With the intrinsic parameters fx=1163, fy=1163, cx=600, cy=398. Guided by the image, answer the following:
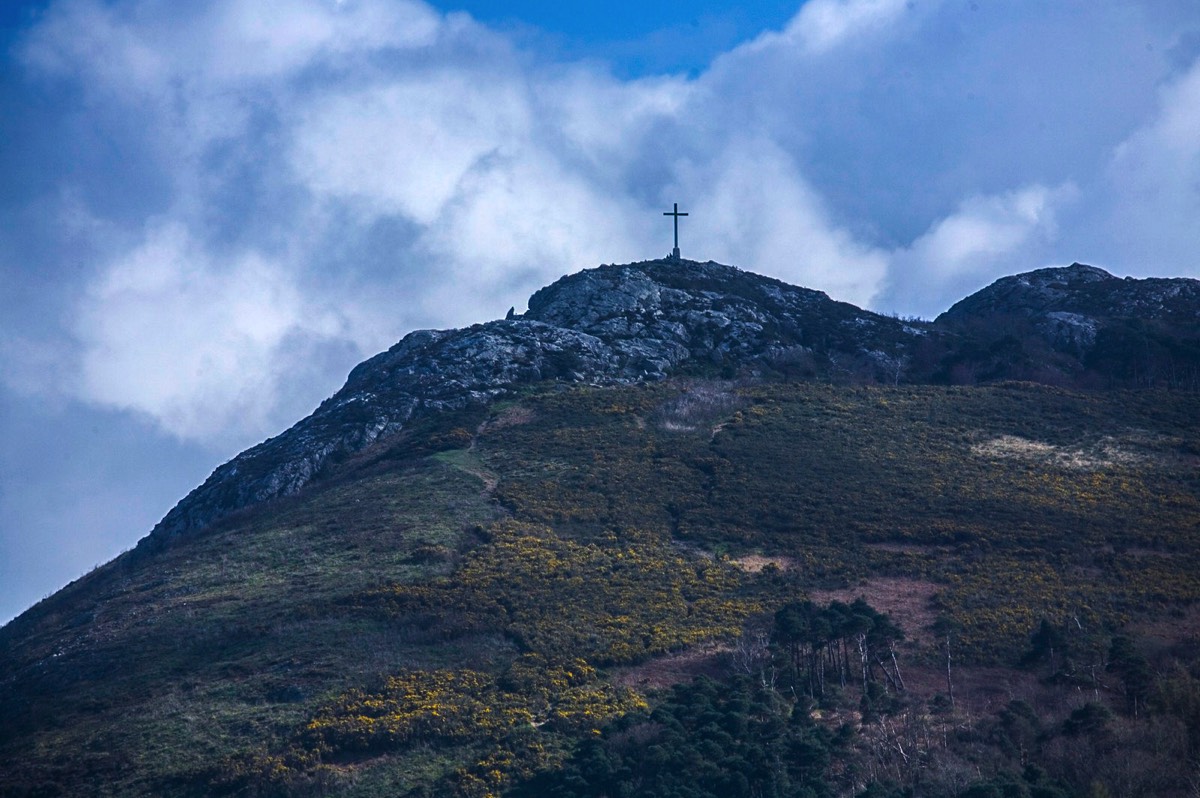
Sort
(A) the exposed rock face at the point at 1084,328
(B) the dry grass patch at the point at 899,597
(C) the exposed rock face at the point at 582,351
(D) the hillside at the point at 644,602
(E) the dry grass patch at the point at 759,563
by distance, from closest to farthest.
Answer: (D) the hillside at the point at 644,602 < (B) the dry grass patch at the point at 899,597 < (E) the dry grass patch at the point at 759,563 < (C) the exposed rock face at the point at 582,351 < (A) the exposed rock face at the point at 1084,328

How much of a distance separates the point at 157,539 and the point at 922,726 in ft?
152

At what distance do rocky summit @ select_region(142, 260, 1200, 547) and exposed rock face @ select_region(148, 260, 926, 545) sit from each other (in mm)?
144

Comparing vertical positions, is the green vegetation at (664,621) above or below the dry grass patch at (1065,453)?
below

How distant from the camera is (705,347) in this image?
83.4m

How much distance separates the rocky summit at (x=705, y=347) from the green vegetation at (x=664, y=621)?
5.30 m

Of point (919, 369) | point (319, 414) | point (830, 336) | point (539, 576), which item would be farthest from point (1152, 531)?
point (319, 414)

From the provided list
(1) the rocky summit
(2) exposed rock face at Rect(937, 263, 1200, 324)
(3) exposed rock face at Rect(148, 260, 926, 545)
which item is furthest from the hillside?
(2) exposed rock face at Rect(937, 263, 1200, 324)

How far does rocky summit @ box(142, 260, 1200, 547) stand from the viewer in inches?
2847

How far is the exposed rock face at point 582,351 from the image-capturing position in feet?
226

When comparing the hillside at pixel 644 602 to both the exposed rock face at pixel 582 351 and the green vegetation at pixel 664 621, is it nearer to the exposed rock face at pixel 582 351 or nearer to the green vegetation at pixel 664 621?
the green vegetation at pixel 664 621

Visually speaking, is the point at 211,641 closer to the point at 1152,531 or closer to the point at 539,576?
the point at 539,576

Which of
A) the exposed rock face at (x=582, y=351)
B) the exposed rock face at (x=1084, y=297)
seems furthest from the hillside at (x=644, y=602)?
the exposed rock face at (x=1084, y=297)

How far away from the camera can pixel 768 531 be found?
177ft

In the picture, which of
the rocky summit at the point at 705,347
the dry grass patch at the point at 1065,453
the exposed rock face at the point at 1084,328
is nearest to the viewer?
the dry grass patch at the point at 1065,453
